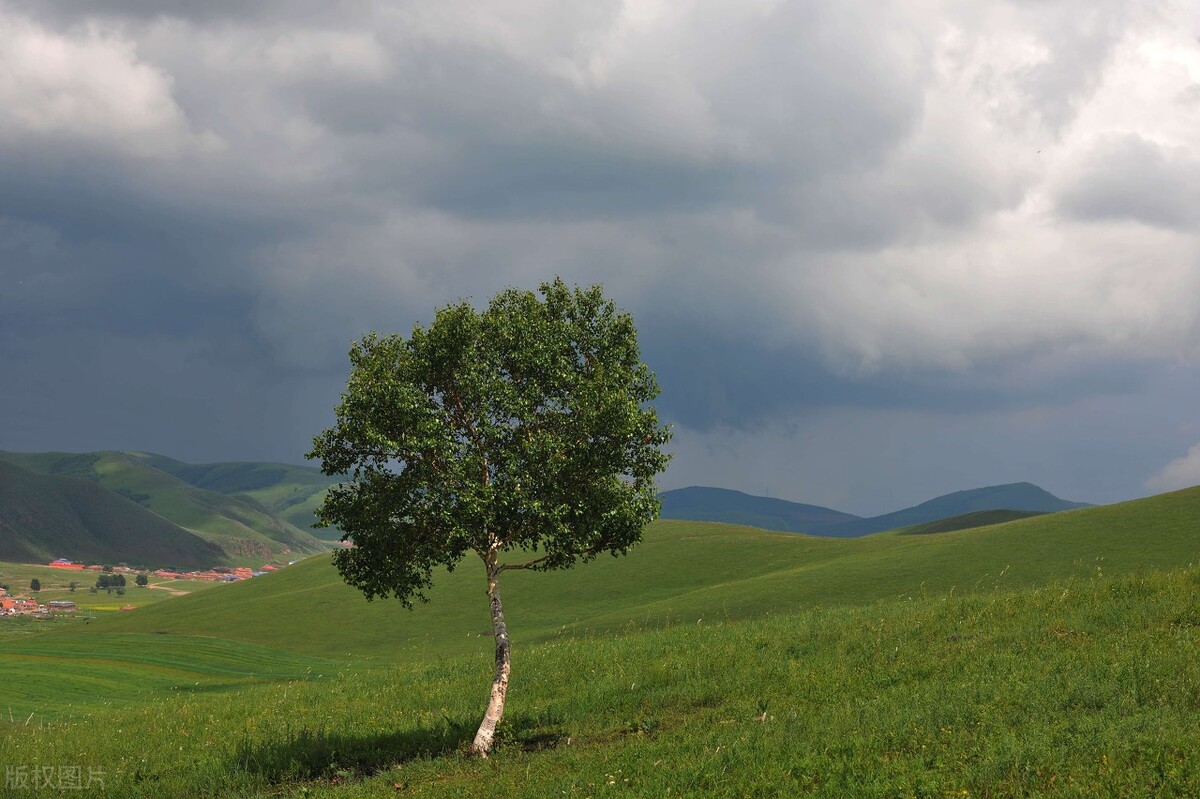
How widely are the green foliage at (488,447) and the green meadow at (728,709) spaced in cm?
569

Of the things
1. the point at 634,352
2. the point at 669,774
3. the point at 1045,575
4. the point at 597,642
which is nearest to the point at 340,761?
the point at 669,774

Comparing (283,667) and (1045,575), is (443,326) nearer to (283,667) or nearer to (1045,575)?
(283,667)

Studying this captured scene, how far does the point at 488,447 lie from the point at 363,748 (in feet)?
33.4

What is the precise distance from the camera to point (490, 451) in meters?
27.3

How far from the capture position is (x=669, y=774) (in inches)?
780

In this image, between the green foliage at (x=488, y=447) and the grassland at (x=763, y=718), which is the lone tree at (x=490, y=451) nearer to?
the green foliage at (x=488, y=447)

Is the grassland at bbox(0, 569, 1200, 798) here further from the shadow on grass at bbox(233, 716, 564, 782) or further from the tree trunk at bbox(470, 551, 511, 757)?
the tree trunk at bbox(470, 551, 511, 757)

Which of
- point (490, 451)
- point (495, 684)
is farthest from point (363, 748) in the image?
point (490, 451)

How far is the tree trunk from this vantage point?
25705 millimetres

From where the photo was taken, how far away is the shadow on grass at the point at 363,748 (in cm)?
2602

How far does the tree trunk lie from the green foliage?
395 millimetres

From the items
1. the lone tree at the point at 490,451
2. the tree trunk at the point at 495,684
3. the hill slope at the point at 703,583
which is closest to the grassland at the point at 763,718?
the tree trunk at the point at 495,684

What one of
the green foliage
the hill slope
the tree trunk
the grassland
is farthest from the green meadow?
the green foliage

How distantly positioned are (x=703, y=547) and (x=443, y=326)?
3345 inches
